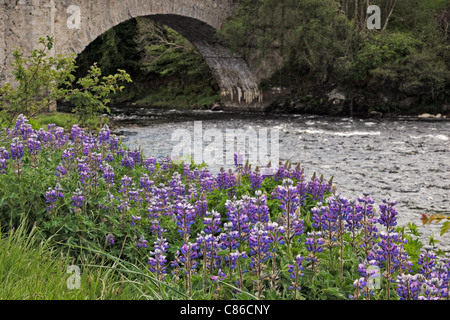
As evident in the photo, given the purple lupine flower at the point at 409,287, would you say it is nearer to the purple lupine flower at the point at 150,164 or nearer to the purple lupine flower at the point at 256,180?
the purple lupine flower at the point at 256,180

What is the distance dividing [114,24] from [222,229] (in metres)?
16.2

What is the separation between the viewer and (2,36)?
14.6 metres

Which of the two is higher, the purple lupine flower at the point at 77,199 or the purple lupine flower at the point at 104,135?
the purple lupine flower at the point at 104,135

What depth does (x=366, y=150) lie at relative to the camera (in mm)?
11133

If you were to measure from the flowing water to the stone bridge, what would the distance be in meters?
Result: 3.66

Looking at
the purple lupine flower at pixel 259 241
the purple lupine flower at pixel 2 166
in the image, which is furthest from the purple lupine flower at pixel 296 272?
the purple lupine flower at pixel 2 166

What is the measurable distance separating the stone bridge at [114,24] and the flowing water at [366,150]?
12.0ft

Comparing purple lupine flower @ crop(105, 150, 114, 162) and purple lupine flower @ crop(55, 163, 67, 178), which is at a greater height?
purple lupine flower @ crop(55, 163, 67, 178)

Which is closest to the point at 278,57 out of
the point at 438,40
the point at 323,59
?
the point at 323,59

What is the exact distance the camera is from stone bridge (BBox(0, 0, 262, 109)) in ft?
48.2

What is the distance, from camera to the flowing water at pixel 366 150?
23.5ft

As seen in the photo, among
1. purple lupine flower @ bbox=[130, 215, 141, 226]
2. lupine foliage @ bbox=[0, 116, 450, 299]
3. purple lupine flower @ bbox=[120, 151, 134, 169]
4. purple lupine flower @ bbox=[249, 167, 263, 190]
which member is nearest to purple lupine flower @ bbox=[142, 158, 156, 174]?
lupine foliage @ bbox=[0, 116, 450, 299]

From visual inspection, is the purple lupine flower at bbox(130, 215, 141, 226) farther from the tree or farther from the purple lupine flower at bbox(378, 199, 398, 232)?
the tree
